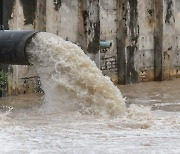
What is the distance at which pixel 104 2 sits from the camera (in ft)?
49.8

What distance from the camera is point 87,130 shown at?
8.48 metres

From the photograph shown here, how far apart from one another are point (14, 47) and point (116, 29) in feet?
19.0

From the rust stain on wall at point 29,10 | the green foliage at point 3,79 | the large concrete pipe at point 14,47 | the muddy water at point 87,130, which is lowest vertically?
the muddy water at point 87,130

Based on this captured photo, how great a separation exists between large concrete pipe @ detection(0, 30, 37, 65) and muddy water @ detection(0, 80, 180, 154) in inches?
33.1

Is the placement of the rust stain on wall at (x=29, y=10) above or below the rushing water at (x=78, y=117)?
above

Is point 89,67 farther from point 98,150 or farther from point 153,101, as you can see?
point 98,150

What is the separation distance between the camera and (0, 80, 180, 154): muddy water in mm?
7379

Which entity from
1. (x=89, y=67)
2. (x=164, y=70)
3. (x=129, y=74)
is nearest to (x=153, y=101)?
(x=89, y=67)

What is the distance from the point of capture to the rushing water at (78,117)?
295 inches

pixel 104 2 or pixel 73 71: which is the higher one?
pixel 104 2

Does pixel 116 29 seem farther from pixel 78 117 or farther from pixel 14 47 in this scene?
pixel 78 117

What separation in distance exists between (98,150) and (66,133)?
1.07 m

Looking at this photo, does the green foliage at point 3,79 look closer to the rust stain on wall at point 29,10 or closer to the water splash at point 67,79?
the rust stain on wall at point 29,10

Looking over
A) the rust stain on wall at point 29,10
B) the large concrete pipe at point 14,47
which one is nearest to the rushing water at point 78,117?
the large concrete pipe at point 14,47
